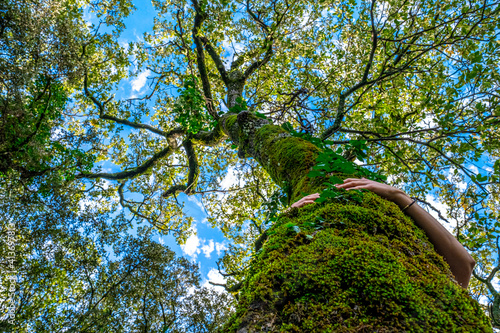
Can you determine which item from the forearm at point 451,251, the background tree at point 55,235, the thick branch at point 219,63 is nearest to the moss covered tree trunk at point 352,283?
the forearm at point 451,251

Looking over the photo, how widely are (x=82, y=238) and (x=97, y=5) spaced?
298 inches

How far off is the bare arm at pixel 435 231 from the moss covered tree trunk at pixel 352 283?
0.51 feet

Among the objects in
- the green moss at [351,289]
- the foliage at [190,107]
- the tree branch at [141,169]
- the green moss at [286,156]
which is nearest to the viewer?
the green moss at [351,289]

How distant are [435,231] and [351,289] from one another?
4.03 feet

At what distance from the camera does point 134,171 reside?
8898 mm

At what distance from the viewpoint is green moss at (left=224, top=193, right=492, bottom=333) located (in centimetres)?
95

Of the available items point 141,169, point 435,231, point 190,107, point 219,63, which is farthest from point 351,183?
point 141,169

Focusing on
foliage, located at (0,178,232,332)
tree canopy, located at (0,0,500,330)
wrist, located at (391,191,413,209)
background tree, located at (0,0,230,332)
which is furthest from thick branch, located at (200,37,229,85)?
wrist, located at (391,191,413,209)

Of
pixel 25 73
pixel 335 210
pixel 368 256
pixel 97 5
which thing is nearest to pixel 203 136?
pixel 25 73

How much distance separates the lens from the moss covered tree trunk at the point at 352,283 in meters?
0.95

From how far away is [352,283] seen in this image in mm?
1111

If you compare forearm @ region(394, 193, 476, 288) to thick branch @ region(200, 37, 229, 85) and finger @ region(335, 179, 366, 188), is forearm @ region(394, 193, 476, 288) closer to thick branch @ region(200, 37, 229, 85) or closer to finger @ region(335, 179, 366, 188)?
finger @ region(335, 179, 366, 188)

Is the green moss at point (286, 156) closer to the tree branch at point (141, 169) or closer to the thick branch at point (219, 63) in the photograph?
the thick branch at point (219, 63)

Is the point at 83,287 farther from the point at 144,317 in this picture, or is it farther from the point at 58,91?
the point at 58,91
